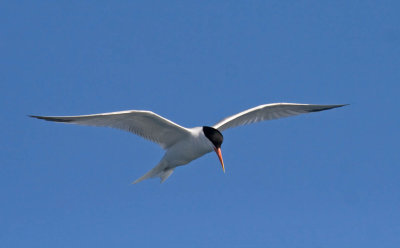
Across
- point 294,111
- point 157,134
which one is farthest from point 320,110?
point 157,134

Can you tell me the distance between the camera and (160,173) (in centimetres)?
1009

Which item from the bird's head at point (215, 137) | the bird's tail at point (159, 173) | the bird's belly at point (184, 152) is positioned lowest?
the bird's tail at point (159, 173)

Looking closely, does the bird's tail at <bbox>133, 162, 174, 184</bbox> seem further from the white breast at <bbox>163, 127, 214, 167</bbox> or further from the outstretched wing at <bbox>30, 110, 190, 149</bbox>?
the outstretched wing at <bbox>30, 110, 190, 149</bbox>

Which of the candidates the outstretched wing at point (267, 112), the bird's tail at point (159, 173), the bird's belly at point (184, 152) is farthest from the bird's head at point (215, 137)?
the bird's tail at point (159, 173)

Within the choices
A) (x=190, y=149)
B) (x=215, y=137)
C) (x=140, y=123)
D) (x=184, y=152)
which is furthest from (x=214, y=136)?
(x=140, y=123)

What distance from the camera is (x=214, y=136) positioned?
9.00 metres

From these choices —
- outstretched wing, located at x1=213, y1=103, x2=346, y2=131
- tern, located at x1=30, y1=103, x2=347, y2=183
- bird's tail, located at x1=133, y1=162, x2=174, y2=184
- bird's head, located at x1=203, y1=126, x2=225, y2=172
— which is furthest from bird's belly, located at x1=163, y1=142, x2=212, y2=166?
outstretched wing, located at x1=213, y1=103, x2=346, y2=131

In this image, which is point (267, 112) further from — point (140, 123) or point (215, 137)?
point (140, 123)

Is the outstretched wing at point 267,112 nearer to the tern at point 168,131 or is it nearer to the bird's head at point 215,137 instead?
the tern at point 168,131

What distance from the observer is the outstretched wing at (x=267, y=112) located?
10.4 metres

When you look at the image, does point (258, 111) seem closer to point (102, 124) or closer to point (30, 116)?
point (102, 124)

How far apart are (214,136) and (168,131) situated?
3.12ft

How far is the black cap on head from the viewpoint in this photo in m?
9.00

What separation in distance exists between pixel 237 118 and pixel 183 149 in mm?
1702
